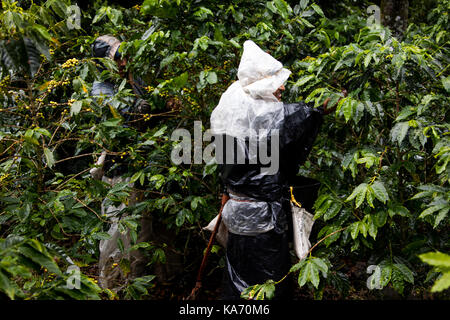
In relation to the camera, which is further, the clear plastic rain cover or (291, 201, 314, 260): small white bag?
(291, 201, 314, 260): small white bag

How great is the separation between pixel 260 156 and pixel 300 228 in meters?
0.49

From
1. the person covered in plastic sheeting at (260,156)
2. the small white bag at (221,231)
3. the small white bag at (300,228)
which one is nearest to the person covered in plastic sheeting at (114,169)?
the small white bag at (221,231)

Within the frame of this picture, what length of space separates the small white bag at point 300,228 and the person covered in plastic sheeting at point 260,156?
6cm

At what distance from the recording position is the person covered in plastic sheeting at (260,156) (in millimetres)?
2023

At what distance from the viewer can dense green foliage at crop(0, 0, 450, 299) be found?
1718mm

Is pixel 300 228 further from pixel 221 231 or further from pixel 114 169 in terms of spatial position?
pixel 114 169

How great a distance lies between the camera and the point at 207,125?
290cm

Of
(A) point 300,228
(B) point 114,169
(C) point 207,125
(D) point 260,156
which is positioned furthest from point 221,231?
(B) point 114,169

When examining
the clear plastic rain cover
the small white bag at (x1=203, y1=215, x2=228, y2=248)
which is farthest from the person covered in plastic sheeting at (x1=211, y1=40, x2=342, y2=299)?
the small white bag at (x1=203, y1=215, x2=228, y2=248)

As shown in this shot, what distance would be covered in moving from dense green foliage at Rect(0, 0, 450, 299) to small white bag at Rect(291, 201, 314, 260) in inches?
5.0

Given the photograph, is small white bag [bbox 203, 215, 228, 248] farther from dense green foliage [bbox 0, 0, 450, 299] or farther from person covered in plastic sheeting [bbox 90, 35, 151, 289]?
person covered in plastic sheeting [bbox 90, 35, 151, 289]

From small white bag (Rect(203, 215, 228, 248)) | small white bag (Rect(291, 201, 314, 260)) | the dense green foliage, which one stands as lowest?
A: small white bag (Rect(203, 215, 228, 248))

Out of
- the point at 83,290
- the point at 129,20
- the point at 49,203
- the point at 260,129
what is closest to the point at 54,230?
the point at 49,203

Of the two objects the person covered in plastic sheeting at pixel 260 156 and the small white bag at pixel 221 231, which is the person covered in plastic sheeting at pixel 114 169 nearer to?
the small white bag at pixel 221 231
